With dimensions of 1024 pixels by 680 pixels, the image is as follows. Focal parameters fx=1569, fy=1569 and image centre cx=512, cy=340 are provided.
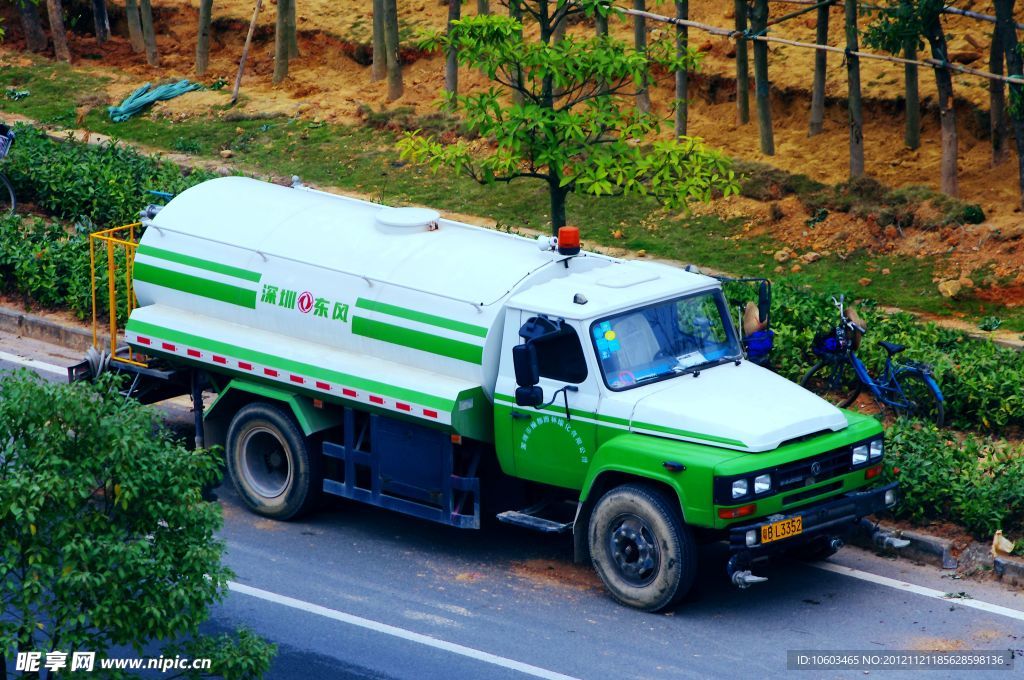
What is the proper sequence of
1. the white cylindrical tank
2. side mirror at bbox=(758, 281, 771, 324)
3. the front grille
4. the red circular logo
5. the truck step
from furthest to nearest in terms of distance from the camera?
the red circular logo
side mirror at bbox=(758, 281, 771, 324)
the white cylindrical tank
the truck step
the front grille

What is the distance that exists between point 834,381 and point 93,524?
8.14 metres

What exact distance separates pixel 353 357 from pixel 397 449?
80cm

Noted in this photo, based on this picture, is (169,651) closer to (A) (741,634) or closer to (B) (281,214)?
(A) (741,634)

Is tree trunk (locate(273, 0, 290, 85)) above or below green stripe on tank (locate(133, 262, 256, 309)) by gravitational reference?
above

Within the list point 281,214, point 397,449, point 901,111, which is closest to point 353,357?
point 397,449

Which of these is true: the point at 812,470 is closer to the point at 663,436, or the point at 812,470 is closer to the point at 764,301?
the point at 663,436

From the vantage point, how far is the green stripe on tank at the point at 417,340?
11.5 metres

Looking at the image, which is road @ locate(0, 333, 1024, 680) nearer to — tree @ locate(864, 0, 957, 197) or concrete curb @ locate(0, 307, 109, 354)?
concrete curb @ locate(0, 307, 109, 354)

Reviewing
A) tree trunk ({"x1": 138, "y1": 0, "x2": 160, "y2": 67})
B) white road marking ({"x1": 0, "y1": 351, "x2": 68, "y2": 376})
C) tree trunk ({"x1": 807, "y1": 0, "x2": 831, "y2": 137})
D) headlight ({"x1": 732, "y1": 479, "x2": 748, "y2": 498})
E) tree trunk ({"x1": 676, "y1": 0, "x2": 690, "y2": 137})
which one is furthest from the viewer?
tree trunk ({"x1": 138, "y1": 0, "x2": 160, "y2": 67})

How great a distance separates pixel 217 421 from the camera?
13.3m

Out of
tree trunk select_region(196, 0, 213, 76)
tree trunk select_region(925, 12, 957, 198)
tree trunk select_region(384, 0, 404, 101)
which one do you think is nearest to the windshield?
tree trunk select_region(925, 12, 957, 198)

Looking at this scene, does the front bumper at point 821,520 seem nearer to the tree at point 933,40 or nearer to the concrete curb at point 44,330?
the tree at point 933,40

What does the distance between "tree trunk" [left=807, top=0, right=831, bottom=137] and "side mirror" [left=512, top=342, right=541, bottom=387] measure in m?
10.2

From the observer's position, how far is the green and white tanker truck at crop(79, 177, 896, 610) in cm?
1078
